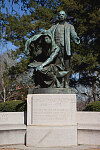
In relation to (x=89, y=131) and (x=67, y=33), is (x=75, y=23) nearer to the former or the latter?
(x=67, y=33)

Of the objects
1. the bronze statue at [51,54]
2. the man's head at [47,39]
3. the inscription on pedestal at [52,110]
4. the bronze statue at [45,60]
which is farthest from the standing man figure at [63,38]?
the inscription on pedestal at [52,110]

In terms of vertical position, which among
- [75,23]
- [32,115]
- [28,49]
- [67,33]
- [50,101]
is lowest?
[32,115]

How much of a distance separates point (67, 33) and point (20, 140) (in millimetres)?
3890

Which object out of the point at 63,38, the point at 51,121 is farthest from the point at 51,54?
the point at 51,121

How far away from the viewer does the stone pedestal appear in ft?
22.1

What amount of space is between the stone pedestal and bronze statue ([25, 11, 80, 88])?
66 cm

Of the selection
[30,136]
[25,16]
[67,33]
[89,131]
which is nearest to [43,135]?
[30,136]

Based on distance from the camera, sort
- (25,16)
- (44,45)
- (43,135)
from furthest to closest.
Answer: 1. (25,16)
2. (44,45)
3. (43,135)

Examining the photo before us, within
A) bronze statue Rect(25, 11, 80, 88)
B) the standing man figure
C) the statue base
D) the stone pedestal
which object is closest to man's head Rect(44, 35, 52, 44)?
bronze statue Rect(25, 11, 80, 88)

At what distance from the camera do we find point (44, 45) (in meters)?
7.62

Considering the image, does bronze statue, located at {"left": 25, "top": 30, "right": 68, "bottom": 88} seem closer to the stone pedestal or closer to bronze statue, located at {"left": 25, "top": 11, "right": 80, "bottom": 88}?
bronze statue, located at {"left": 25, "top": 11, "right": 80, "bottom": 88}

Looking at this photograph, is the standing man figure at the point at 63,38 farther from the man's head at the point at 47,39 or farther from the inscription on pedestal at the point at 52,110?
the inscription on pedestal at the point at 52,110

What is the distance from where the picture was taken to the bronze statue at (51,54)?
24.1 feet

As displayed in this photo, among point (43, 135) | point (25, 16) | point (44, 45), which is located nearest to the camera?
point (43, 135)
